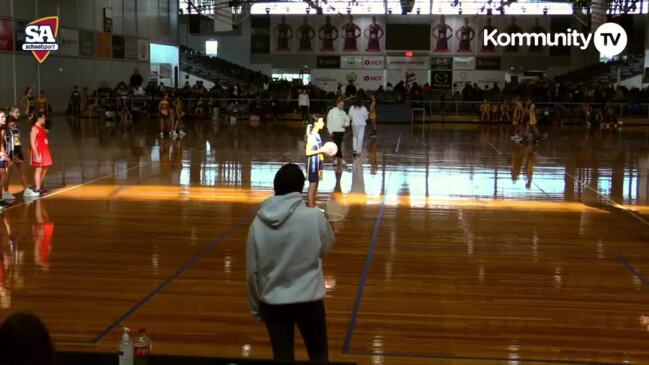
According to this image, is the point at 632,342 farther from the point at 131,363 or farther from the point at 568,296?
the point at 131,363

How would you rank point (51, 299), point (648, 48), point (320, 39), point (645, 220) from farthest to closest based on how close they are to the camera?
point (320, 39)
point (648, 48)
point (645, 220)
point (51, 299)

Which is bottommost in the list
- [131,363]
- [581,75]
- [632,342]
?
[632,342]

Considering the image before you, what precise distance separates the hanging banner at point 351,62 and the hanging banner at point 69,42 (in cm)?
1704

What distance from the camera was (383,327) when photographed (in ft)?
20.7

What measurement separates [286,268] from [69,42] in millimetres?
36924

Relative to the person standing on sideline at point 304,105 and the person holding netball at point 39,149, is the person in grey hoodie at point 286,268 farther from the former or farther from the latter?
the person standing on sideline at point 304,105

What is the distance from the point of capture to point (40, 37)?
100 ft

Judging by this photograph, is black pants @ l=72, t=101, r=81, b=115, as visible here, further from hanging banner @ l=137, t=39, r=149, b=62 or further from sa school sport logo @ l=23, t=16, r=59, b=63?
hanging banner @ l=137, t=39, r=149, b=62

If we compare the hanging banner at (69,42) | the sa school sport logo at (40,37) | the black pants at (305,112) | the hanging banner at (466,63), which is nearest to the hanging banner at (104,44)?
the hanging banner at (69,42)

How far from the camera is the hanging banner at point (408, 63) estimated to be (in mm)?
49500

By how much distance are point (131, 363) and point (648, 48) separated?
42811 millimetres

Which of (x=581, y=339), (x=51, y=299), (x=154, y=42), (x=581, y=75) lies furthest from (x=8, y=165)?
(x=581, y=75)

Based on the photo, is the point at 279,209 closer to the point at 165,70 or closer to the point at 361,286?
the point at 361,286

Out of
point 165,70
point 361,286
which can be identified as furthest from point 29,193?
point 165,70
